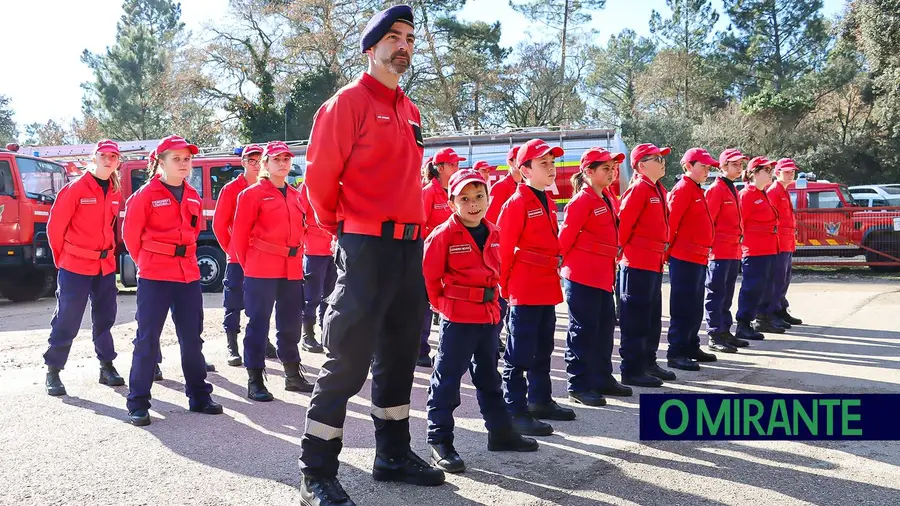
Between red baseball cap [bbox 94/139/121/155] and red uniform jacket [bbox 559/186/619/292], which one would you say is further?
red baseball cap [bbox 94/139/121/155]

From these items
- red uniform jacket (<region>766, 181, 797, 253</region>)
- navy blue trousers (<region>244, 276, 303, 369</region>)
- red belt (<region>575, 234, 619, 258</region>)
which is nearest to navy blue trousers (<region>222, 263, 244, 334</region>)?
navy blue trousers (<region>244, 276, 303, 369</region>)

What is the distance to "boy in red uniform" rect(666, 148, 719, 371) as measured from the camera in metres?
7.36

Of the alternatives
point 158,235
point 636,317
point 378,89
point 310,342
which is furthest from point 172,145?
point 636,317

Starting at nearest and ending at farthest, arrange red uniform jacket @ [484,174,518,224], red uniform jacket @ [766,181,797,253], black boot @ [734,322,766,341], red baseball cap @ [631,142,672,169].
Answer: red baseball cap @ [631,142,672,169] < red uniform jacket @ [484,174,518,224] < black boot @ [734,322,766,341] < red uniform jacket @ [766,181,797,253]

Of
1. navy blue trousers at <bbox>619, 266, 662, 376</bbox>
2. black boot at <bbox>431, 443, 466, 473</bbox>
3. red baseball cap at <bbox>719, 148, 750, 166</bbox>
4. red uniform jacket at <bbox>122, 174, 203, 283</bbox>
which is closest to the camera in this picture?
black boot at <bbox>431, 443, 466, 473</bbox>

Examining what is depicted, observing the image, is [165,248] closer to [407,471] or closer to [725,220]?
[407,471]

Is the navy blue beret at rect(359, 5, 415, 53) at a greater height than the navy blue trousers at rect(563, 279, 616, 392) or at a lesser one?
greater

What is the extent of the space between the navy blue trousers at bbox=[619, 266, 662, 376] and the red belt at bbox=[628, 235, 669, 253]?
20 centimetres

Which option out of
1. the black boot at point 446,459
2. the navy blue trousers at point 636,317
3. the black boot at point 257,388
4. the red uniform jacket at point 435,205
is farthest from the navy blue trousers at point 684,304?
the black boot at point 257,388

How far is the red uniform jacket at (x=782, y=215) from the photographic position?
9938 mm

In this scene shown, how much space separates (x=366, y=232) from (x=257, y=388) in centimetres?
293

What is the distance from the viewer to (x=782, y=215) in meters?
10.1

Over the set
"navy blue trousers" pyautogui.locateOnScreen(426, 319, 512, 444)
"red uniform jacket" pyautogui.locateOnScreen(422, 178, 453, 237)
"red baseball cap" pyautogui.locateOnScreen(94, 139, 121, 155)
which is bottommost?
"navy blue trousers" pyautogui.locateOnScreen(426, 319, 512, 444)

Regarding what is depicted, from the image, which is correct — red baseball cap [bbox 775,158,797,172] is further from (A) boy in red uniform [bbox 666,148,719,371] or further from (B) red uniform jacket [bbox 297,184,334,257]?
(B) red uniform jacket [bbox 297,184,334,257]
